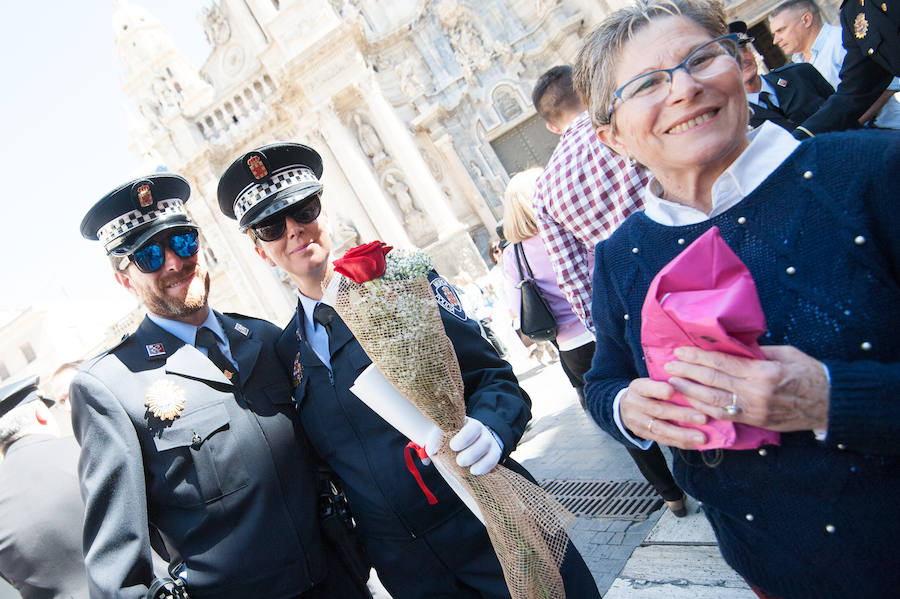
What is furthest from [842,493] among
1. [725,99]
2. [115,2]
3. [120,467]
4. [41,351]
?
[41,351]

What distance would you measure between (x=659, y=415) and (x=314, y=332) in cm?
153

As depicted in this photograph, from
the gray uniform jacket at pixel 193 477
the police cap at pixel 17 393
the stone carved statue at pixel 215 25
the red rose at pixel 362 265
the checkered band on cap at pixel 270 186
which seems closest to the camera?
the red rose at pixel 362 265

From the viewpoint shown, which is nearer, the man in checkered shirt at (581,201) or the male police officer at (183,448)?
the male police officer at (183,448)

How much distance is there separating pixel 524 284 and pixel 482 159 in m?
12.4

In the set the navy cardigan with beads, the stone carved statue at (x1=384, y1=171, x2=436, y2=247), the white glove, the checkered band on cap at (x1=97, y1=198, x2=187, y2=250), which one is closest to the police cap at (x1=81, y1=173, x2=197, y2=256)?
the checkered band on cap at (x1=97, y1=198, x2=187, y2=250)

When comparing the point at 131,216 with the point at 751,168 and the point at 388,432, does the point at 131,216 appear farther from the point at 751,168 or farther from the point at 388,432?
the point at 751,168

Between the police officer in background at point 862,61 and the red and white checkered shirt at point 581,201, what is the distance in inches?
41.1

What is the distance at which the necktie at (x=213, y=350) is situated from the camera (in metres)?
2.17

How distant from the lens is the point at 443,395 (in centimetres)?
146

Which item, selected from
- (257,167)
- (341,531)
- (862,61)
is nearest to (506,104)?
(862,61)

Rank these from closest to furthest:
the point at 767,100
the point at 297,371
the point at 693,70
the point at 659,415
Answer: the point at 659,415, the point at 693,70, the point at 297,371, the point at 767,100

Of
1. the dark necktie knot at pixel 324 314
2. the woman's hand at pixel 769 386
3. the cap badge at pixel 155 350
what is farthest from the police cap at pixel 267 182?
the woman's hand at pixel 769 386

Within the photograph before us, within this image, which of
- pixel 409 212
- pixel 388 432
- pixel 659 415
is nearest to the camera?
pixel 659 415

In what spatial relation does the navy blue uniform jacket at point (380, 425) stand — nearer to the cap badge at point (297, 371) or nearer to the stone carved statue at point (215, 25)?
the cap badge at point (297, 371)
